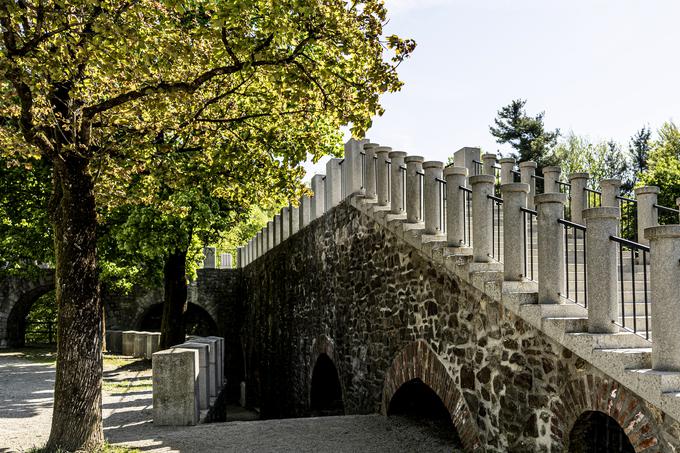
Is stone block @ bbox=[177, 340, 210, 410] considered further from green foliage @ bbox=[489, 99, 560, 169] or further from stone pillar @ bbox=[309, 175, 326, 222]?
green foliage @ bbox=[489, 99, 560, 169]

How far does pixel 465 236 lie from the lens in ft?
25.7

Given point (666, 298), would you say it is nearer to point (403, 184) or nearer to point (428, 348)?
point (428, 348)

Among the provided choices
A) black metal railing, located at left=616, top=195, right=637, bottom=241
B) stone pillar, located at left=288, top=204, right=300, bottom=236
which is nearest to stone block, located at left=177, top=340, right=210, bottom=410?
stone pillar, located at left=288, top=204, right=300, bottom=236

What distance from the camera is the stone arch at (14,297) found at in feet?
82.2

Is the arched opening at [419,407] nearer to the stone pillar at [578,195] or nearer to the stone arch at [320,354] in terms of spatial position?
the stone arch at [320,354]

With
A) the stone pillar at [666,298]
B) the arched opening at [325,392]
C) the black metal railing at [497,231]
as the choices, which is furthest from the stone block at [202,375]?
the stone pillar at [666,298]

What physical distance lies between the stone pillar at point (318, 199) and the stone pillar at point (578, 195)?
535 cm

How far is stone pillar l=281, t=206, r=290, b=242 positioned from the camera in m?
17.1

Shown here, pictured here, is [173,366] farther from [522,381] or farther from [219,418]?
[522,381]

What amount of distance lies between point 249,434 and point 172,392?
136 cm

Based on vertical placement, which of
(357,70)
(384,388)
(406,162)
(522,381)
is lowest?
(384,388)

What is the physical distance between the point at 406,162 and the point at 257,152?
256 centimetres

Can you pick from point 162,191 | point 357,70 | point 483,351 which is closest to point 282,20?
point 357,70

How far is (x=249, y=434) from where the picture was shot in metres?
8.91
